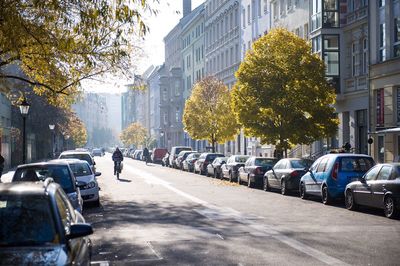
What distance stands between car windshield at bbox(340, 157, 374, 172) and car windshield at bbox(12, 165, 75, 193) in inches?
352

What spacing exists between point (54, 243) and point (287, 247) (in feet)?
19.5

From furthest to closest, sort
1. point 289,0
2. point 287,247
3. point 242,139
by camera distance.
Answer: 1. point 242,139
2. point 289,0
3. point 287,247

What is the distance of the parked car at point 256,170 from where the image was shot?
93.8 feet

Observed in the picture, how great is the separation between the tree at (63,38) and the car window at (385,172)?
7.10m

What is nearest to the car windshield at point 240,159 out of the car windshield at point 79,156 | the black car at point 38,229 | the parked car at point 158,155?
the car windshield at point 79,156

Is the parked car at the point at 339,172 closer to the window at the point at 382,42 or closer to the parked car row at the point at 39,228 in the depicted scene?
the window at the point at 382,42

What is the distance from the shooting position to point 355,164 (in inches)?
802

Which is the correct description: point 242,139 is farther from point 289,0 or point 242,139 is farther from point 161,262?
point 161,262

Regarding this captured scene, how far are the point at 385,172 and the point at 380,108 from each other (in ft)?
Result: 55.5

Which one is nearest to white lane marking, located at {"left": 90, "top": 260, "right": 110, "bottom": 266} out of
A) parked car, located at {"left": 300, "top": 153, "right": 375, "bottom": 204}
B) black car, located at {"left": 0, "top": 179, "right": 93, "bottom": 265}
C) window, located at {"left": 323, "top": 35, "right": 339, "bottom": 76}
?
black car, located at {"left": 0, "top": 179, "right": 93, "bottom": 265}

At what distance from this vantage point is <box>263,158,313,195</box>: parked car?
24016 millimetres

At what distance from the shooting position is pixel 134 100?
175125 millimetres

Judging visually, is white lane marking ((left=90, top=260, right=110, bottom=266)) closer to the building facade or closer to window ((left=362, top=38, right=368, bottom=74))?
the building facade

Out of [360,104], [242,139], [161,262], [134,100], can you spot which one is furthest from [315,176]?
[134,100]
